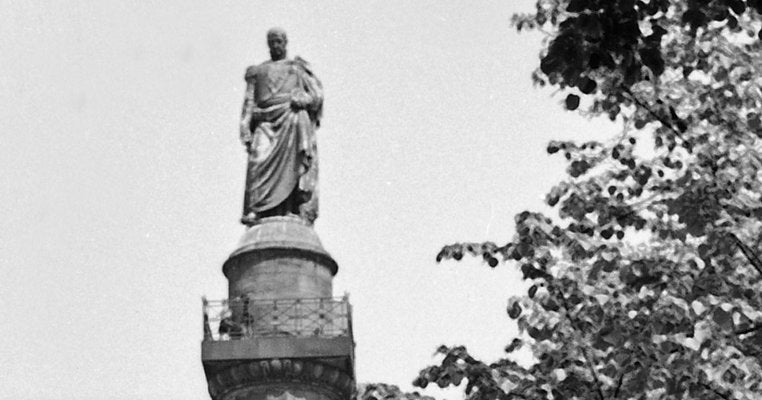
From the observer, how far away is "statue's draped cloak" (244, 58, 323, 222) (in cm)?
2223

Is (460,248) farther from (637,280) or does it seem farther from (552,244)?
(637,280)

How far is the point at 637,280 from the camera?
44.5 ft

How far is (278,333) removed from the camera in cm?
2030

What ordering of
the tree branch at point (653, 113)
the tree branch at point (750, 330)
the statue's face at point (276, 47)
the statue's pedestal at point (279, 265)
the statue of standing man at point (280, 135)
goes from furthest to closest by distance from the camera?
the statue's face at point (276, 47)
the statue of standing man at point (280, 135)
the statue's pedestal at point (279, 265)
the tree branch at point (653, 113)
the tree branch at point (750, 330)

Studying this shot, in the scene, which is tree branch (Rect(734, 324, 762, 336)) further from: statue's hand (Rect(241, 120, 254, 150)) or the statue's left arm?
statue's hand (Rect(241, 120, 254, 150))

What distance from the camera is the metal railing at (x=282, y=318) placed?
20.3m

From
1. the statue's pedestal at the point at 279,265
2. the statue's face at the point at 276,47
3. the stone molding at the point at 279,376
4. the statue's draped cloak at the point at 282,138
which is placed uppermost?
the statue's face at the point at 276,47

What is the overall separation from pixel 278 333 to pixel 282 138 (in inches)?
136

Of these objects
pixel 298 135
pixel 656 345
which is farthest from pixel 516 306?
pixel 298 135

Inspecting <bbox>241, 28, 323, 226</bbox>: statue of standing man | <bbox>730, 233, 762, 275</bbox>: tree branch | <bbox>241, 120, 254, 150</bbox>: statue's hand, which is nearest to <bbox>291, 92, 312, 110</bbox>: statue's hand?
<bbox>241, 28, 323, 226</bbox>: statue of standing man

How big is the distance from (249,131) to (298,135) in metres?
0.75

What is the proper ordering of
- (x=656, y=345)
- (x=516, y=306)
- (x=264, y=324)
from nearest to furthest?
(x=656, y=345)
(x=516, y=306)
(x=264, y=324)

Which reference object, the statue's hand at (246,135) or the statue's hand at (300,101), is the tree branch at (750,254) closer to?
the statue's hand at (300,101)

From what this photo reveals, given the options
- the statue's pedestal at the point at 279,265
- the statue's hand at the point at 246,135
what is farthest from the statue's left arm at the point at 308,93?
the statue's pedestal at the point at 279,265
